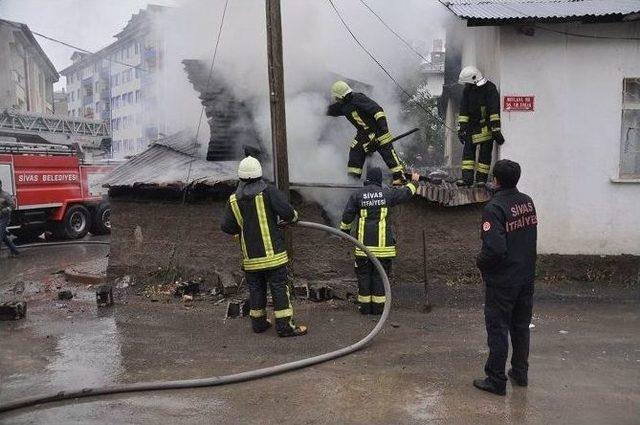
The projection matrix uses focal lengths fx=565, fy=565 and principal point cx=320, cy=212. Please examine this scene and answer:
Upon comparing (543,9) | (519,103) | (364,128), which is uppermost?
(543,9)

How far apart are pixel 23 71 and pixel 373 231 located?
20.6 metres

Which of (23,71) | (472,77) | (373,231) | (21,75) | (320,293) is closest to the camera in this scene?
(373,231)

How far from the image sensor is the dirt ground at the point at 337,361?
3.95m

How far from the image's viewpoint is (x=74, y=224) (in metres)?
15.2

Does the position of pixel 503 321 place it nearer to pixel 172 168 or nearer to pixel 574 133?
pixel 574 133

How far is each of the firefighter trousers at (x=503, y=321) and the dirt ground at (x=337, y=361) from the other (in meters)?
0.23

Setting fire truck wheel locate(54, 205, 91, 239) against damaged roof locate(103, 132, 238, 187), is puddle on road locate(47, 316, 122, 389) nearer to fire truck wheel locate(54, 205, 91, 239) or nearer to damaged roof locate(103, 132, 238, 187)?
damaged roof locate(103, 132, 238, 187)

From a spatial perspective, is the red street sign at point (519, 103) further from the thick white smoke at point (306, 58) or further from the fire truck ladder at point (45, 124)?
the fire truck ladder at point (45, 124)

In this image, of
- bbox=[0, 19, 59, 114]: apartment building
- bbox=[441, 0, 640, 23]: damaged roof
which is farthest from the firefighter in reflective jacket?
bbox=[0, 19, 59, 114]: apartment building

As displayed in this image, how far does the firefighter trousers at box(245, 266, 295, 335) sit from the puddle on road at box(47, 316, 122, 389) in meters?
1.41

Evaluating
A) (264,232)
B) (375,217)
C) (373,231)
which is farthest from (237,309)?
(375,217)

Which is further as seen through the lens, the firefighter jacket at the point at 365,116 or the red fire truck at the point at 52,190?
the red fire truck at the point at 52,190

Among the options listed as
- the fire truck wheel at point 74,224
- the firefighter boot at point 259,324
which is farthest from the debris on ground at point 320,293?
the fire truck wheel at point 74,224

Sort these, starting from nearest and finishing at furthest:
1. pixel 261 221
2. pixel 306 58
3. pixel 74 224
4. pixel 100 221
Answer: pixel 261 221 < pixel 306 58 < pixel 74 224 < pixel 100 221
